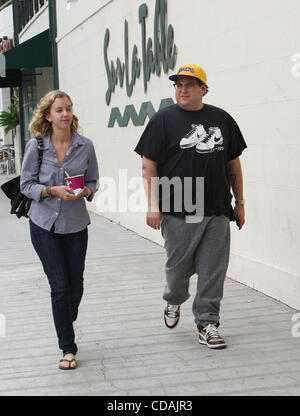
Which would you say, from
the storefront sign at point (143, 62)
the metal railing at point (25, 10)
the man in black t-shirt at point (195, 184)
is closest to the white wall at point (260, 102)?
the storefront sign at point (143, 62)

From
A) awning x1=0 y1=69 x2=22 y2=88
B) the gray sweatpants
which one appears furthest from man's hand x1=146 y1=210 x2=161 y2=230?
awning x1=0 y1=69 x2=22 y2=88

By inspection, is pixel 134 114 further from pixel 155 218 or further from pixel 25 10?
pixel 25 10

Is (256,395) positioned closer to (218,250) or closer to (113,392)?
(113,392)

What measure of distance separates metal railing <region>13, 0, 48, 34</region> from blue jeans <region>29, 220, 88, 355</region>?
13261 mm

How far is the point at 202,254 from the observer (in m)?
4.77

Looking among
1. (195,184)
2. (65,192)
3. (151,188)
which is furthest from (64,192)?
(195,184)

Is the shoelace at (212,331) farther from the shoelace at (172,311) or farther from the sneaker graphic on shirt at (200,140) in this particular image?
the sneaker graphic on shirt at (200,140)

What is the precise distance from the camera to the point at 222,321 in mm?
5438

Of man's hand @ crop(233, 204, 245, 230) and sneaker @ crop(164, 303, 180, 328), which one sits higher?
man's hand @ crop(233, 204, 245, 230)

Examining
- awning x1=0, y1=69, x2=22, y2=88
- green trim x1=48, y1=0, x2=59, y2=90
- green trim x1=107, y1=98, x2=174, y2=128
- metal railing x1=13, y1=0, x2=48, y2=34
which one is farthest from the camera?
awning x1=0, y1=69, x2=22, y2=88

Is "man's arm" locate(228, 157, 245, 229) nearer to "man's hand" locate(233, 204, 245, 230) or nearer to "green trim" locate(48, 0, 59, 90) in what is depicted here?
"man's hand" locate(233, 204, 245, 230)

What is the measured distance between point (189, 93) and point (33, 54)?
1162cm

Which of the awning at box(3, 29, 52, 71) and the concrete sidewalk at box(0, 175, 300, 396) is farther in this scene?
the awning at box(3, 29, 52, 71)

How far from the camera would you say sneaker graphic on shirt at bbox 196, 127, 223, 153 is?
14.9ft
